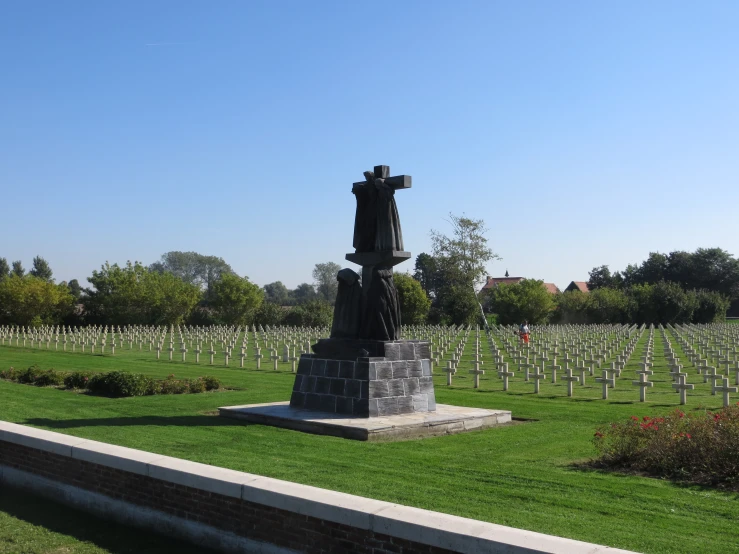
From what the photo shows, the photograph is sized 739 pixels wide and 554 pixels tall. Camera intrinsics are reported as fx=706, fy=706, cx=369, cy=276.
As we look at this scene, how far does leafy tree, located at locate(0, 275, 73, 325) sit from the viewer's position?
47000 millimetres

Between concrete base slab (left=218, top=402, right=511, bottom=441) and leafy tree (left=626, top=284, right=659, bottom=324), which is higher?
leafy tree (left=626, top=284, right=659, bottom=324)

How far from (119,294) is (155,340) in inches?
647

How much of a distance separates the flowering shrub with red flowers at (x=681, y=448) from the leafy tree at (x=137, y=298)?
46.5 metres

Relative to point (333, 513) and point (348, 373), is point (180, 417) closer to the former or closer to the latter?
point (348, 373)

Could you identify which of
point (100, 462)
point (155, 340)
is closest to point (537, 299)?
point (155, 340)

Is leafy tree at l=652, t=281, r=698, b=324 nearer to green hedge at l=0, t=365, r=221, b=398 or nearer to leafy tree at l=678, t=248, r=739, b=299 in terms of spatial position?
leafy tree at l=678, t=248, r=739, b=299

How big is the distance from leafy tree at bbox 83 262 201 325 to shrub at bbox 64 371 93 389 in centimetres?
3572

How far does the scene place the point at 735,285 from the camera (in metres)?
85.8

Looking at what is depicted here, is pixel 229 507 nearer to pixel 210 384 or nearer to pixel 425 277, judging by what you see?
pixel 210 384

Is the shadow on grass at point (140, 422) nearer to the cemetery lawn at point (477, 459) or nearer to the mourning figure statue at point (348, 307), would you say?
the cemetery lawn at point (477, 459)

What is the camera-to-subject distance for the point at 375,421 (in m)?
10.1

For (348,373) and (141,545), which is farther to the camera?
(348,373)

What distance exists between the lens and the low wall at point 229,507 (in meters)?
4.22

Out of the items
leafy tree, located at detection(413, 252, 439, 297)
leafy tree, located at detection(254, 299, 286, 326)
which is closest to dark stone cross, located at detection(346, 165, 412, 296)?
leafy tree, located at detection(254, 299, 286, 326)
